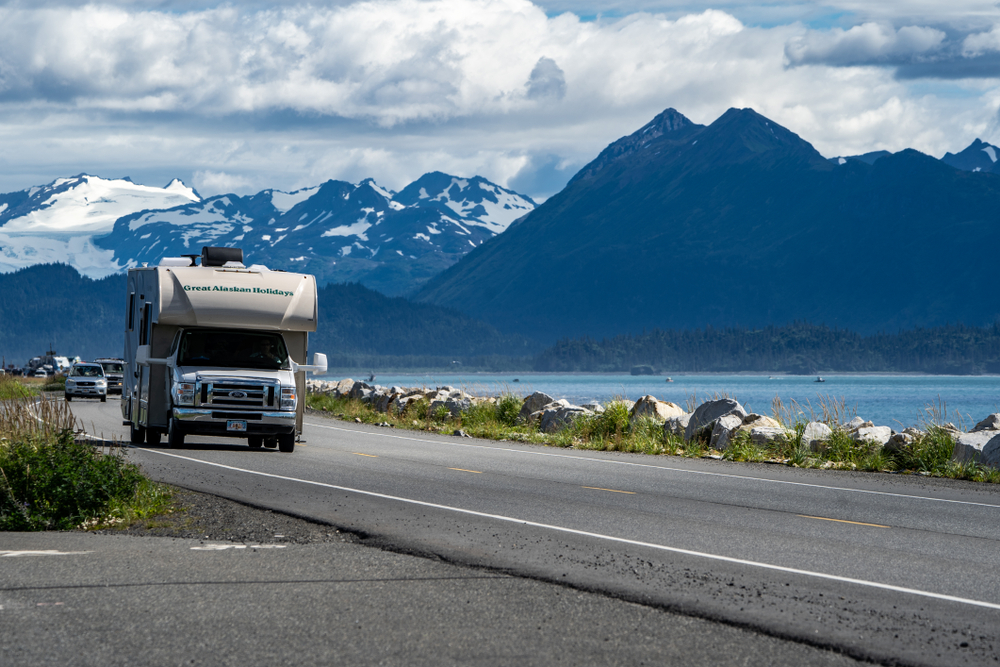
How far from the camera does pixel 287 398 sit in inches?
786

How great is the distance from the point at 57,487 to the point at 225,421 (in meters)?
8.26

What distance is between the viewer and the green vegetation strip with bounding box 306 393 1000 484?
62.3 feet

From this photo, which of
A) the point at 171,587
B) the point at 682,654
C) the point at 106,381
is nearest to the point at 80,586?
the point at 171,587

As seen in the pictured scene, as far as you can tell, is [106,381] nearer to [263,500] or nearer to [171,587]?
[263,500]

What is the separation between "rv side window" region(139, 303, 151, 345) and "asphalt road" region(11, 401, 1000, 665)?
7.32 feet

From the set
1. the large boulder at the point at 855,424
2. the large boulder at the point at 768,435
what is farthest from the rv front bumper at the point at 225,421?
the large boulder at the point at 855,424

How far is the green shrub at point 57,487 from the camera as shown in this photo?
1105 centimetres

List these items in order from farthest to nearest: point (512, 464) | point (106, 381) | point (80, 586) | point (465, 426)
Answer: point (106, 381)
point (465, 426)
point (512, 464)
point (80, 586)

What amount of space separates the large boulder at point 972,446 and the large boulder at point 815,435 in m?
2.51

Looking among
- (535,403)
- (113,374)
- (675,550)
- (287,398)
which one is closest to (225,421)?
(287,398)

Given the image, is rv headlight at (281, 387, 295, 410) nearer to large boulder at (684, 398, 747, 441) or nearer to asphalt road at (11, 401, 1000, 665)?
asphalt road at (11, 401, 1000, 665)

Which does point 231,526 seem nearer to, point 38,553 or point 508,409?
point 38,553

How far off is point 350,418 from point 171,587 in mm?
26911

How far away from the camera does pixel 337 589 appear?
8008 millimetres
